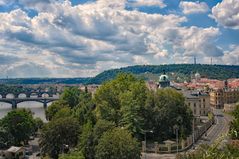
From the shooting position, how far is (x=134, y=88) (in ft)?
202

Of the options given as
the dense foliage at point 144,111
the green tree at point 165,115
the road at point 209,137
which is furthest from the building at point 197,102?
the green tree at point 165,115

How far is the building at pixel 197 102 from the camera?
9012 centimetres

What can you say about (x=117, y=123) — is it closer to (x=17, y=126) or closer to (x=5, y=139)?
(x=17, y=126)

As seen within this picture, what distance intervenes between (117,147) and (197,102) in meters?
54.6

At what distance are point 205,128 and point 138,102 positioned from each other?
2052cm

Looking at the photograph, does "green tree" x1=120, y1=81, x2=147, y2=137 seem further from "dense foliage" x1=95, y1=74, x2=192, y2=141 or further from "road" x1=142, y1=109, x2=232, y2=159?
"road" x1=142, y1=109, x2=232, y2=159

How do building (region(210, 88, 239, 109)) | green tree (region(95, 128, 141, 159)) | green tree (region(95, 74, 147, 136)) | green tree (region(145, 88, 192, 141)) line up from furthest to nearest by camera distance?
building (region(210, 88, 239, 109)), green tree (region(145, 88, 192, 141)), green tree (region(95, 74, 147, 136)), green tree (region(95, 128, 141, 159))

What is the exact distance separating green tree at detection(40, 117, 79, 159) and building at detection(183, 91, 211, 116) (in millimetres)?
42435

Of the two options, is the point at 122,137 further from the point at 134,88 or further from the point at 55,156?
the point at 134,88

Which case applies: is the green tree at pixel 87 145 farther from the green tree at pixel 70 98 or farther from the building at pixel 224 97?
the building at pixel 224 97

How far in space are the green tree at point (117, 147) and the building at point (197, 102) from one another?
49223 mm

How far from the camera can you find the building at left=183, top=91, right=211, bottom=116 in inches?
3548

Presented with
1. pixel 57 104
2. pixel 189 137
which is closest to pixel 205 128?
pixel 189 137

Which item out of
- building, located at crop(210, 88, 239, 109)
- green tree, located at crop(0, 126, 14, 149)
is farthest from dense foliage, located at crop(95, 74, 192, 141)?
building, located at crop(210, 88, 239, 109)
